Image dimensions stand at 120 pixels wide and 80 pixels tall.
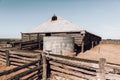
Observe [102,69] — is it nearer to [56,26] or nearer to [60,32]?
[60,32]

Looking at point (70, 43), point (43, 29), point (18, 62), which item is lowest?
point (18, 62)

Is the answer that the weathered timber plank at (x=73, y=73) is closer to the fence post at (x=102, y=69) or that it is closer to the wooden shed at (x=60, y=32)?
the fence post at (x=102, y=69)

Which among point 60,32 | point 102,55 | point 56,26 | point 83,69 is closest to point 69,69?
point 83,69

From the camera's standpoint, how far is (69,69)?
7.34 metres

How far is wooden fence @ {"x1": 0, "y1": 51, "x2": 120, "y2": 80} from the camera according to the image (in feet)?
19.4

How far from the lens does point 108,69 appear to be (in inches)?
233

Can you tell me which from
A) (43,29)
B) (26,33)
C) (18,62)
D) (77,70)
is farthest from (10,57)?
(26,33)

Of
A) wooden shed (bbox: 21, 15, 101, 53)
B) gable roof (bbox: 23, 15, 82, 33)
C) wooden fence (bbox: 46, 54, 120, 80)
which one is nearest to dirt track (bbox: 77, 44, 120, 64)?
wooden shed (bbox: 21, 15, 101, 53)

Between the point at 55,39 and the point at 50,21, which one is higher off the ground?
the point at 50,21

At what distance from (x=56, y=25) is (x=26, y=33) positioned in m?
5.77

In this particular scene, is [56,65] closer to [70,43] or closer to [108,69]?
[108,69]

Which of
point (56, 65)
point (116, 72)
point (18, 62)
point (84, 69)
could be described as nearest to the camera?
point (116, 72)

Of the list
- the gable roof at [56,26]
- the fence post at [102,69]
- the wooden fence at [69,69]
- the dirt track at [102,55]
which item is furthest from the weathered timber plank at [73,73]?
the gable roof at [56,26]

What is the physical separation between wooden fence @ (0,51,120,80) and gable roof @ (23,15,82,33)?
12.9 m
